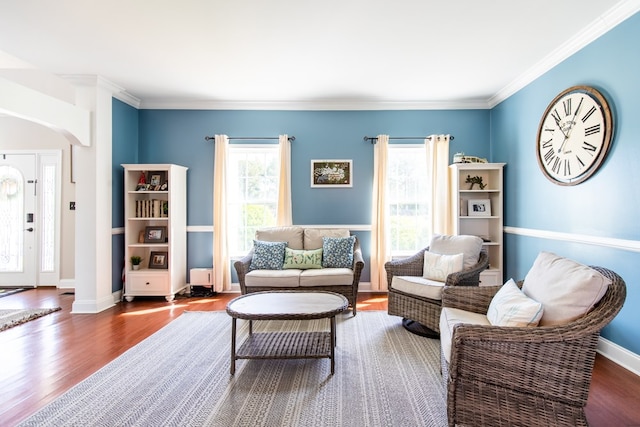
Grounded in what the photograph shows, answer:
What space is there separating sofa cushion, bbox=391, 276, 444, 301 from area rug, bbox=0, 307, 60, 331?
395cm

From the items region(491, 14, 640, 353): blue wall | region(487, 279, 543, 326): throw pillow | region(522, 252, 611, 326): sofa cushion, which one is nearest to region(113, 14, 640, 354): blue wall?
region(491, 14, 640, 353): blue wall

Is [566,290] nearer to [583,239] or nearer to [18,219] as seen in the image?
[583,239]

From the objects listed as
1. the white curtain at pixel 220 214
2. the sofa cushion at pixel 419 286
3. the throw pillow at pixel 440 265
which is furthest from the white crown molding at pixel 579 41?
the white curtain at pixel 220 214

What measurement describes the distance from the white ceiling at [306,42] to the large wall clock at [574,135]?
1.58 ft

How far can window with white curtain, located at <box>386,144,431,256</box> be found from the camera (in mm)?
4832

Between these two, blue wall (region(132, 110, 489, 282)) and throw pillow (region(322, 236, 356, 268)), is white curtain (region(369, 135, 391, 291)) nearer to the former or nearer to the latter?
blue wall (region(132, 110, 489, 282))

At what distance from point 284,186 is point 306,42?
2.08 meters

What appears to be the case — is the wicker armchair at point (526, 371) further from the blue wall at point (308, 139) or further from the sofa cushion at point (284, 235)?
the blue wall at point (308, 139)

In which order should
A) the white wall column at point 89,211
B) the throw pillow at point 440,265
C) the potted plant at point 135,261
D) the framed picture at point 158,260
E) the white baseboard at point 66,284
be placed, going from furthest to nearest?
the white baseboard at point 66,284, the framed picture at point 158,260, the potted plant at point 135,261, the white wall column at point 89,211, the throw pillow at point 440,265

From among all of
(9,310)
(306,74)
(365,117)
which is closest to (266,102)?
(306,74)

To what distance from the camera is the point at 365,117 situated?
15.6 ft

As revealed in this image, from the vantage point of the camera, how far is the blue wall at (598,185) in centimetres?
248

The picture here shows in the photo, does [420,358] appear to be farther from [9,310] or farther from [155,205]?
[9,310]

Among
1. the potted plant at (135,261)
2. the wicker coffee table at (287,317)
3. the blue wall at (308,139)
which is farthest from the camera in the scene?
the blue wall at (308,139)
